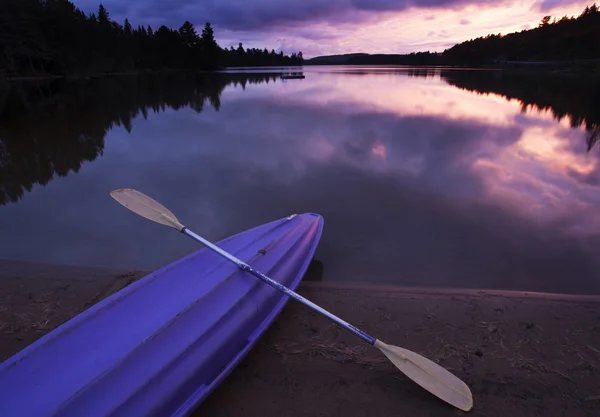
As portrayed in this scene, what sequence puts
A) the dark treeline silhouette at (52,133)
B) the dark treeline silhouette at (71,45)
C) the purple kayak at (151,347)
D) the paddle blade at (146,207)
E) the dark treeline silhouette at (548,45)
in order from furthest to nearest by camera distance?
the dark treeline silhouette at (548,45) → the dark treeline silhouette at (71,45) → the dark treeline silhouette at (52,133) → the paddle blade at (146,207) → the purple kayak at (151,347)

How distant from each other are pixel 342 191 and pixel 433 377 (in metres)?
4.97

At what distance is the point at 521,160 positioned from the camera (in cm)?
986

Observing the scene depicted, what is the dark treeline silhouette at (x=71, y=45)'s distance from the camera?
41.6m

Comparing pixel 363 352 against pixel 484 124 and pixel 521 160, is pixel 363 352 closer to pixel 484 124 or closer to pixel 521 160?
pixel 521 160

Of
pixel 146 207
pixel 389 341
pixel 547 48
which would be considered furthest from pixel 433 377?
pixel 547 48

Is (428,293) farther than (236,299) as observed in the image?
Yes

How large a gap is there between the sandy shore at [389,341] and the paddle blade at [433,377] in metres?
0.10

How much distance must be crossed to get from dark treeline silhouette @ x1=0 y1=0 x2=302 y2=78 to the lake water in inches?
1506

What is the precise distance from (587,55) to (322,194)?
9606 cm

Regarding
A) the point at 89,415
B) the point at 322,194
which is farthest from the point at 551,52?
the point at 89,415

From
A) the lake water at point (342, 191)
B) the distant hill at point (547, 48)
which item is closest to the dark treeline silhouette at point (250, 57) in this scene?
the distant hill at point (547, 48)

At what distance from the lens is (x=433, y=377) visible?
2.61 metres

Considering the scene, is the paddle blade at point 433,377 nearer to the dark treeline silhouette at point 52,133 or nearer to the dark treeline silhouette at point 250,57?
the dark treeline silhouette at point 52,133

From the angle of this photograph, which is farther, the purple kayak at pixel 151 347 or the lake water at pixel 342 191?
the lake water at pixel 342 191
